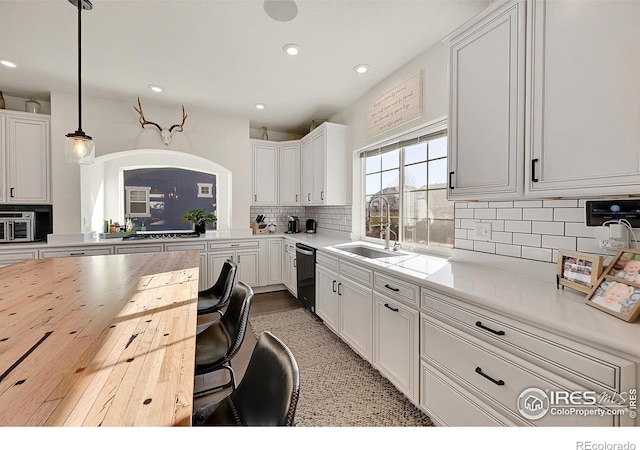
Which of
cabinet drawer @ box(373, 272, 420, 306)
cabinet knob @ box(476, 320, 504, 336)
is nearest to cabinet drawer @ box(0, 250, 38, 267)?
cabinet drawer @ box(373, 272, 420, 306)

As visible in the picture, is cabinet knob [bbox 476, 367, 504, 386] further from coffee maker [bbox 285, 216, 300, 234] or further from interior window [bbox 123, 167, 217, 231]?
interior window [bbox 123, 167, 217, 231]

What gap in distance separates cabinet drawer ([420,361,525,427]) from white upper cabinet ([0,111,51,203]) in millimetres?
4380

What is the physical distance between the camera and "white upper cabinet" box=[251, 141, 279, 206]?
4344 millimetres

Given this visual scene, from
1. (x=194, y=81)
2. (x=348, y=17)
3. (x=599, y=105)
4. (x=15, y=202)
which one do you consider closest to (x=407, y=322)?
(x=599, y=105)

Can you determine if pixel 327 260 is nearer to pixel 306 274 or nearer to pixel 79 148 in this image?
pixel 306 274

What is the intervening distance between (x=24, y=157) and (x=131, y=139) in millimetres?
1100

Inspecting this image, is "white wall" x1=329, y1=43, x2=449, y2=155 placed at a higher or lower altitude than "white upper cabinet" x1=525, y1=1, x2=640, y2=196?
higher

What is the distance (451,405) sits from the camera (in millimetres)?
1444

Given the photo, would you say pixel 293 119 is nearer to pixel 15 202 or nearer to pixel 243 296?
pixel 243 296

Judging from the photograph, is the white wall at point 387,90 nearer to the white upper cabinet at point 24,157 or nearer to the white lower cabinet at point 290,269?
the white lower cabinet at point 290,269

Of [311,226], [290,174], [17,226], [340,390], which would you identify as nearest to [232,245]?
[311,226]

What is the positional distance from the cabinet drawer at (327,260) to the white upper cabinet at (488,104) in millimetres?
1270

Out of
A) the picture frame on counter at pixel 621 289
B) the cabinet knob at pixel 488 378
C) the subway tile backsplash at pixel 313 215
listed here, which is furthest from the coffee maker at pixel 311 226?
the picture frame on counter at pixel 621 289

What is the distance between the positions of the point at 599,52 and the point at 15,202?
5116mm
